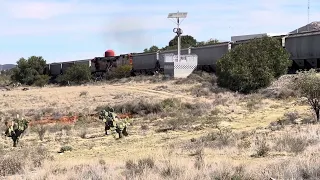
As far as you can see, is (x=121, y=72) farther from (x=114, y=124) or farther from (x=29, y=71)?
(x=114, y=124)

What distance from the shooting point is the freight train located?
48384 millimetres

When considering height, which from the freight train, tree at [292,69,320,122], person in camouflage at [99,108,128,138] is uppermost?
the freight train

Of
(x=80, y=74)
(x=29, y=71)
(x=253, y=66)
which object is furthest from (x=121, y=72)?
(x=253, y=66)

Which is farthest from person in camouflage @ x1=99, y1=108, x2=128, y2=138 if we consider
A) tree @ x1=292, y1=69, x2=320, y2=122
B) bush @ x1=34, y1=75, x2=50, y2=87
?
bush @ x1=34, y1=75, x2=50, y2=87

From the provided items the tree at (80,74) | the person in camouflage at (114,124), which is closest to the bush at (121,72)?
the tree at (80,74)

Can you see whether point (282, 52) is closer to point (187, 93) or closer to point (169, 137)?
point (187, 93)

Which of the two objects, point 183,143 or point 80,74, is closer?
point 183,143

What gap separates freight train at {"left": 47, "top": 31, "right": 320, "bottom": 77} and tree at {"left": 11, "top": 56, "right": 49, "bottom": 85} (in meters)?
4.16

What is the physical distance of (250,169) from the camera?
10.6m

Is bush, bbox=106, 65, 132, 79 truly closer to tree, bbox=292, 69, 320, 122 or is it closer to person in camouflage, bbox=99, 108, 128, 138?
person in camouflage, bbox=99, 108, 128, 138

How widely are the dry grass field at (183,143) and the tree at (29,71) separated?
59.2 meters

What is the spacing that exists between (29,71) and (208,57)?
52903 millimetres

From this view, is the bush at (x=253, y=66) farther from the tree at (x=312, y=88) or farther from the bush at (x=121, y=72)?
the bush at (x=121, y=72)

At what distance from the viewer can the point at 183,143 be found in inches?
715
